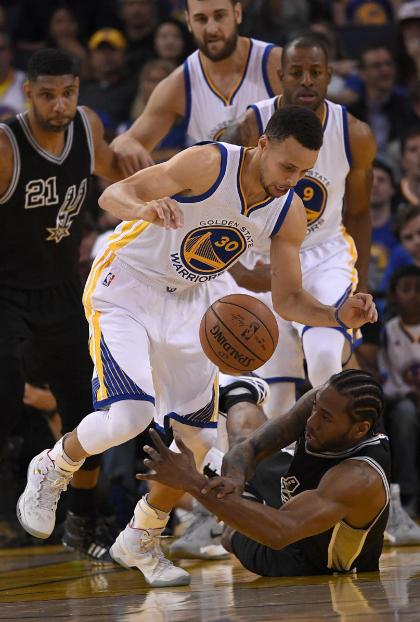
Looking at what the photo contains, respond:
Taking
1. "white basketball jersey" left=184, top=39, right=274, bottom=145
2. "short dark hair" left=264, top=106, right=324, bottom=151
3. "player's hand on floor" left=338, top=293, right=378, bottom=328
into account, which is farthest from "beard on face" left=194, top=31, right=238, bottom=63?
"player's hand on floor" left=338, top=293, right=378, bottom=328

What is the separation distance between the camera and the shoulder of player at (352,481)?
4555 millimetres

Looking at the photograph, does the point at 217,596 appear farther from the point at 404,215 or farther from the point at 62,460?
the point at 404,215

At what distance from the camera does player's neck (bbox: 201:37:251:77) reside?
6949 mm

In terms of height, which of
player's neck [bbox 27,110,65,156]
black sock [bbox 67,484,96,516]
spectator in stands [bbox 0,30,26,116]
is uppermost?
spectator in stands [bbox 0,30,26,116]

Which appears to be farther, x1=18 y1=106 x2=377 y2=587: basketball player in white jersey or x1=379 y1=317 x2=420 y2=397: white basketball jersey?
x1=379 y1=317 x2=420 y2=397: white basketball jersey

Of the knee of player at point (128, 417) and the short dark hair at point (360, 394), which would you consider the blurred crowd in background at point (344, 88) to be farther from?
the short dark hair at point (360, 394)

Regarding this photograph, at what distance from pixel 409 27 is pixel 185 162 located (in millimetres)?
6343

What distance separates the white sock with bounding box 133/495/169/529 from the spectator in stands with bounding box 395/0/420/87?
22.4ft

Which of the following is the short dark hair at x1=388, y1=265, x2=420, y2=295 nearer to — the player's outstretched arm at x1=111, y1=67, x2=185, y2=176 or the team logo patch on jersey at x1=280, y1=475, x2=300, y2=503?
the player's outstretched arm at x1=111, y1=67, x2=185, y2=176

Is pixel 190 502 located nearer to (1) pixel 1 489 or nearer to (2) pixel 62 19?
(1) pixel 1 489

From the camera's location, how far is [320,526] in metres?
4.49

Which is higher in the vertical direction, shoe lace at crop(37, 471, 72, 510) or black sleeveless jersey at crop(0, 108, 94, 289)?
black sleeveless jersey at crop(0, 108, 94, 289)

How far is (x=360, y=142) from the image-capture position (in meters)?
6.53

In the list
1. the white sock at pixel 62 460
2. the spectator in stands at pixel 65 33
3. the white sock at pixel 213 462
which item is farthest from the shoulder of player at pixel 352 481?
the spectator in stands at pixel 65 33
